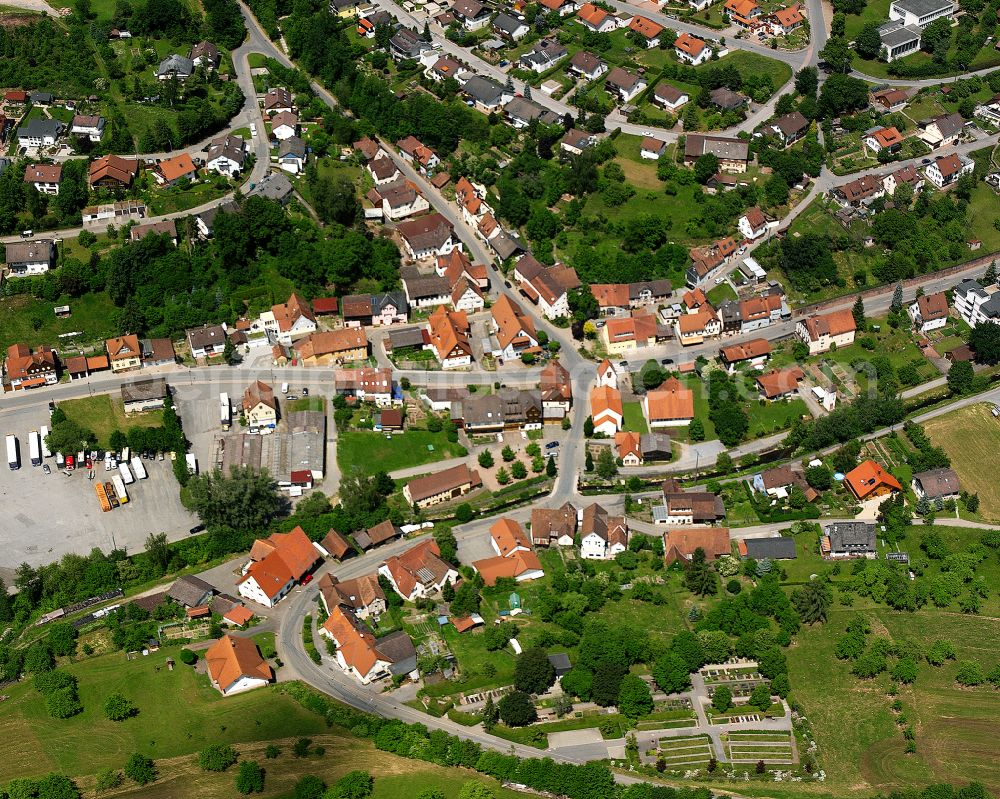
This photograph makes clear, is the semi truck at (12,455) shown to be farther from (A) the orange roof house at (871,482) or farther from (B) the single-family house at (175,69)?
(A) the orange roof house at (871,482)

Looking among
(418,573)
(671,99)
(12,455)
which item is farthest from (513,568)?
(671,99)

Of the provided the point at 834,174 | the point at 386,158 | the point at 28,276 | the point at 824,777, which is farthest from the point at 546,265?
the point at 824,777

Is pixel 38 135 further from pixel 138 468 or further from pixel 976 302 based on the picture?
pixel 976 302

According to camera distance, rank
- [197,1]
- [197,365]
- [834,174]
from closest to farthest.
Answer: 1. [197,365]
2. [834,174]
3. [197,1]

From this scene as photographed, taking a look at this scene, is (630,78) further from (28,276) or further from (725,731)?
(725,731)

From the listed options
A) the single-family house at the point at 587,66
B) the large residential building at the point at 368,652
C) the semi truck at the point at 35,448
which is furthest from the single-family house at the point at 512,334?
the semi truck at the point at 35,448

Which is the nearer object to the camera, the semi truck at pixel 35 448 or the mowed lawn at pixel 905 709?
the mowed lawn at pixel 905 709

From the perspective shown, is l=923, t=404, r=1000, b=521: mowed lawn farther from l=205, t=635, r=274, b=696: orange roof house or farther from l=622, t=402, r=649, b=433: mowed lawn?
l=205, t=635, r=274, b=696: orange roof house
